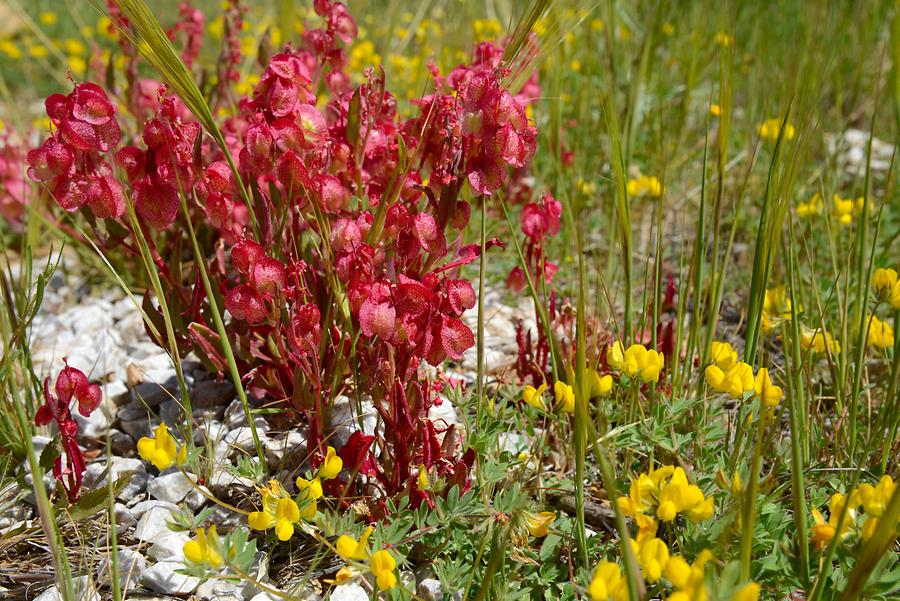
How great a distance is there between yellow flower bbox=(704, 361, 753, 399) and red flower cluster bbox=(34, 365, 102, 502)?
3.75 ft

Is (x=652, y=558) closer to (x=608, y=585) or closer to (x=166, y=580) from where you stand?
(x=608, y=585)

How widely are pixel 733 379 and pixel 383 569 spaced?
66 cm

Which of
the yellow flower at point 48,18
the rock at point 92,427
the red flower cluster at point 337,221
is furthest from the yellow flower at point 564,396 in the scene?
the yellow flower at point 48,18

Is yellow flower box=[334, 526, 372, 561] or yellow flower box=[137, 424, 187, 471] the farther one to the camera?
yellow flower box=[137, 424, 187, 471]

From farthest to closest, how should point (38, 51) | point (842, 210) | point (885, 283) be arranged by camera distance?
point (38, 51) → point (842, 210) → point (885, 283)

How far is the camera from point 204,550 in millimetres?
1111

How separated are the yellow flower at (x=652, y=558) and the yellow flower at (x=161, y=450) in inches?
29.0

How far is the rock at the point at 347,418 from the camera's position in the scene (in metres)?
1.64

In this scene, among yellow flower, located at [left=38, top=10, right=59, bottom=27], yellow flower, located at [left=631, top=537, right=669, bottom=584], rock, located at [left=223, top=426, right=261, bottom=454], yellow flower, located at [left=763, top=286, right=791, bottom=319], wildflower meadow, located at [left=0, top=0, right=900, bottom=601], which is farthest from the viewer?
yellow flower, located at [left=38, top=10, right=59, bottom=27]

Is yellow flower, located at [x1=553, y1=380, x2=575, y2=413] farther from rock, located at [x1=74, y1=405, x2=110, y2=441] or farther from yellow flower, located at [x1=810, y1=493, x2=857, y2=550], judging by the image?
rock, located at [x1=74, y1=405, x2=110, y2=441]

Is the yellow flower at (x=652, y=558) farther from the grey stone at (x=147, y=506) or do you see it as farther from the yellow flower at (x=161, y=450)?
the grey stone at (x=147, y=506)

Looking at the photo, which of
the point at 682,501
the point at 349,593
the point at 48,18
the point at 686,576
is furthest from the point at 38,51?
the point at 686,576

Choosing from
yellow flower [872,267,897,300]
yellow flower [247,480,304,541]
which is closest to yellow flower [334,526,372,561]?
yellow flower [247,480,304,541]

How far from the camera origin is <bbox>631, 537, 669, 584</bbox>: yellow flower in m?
1.03
